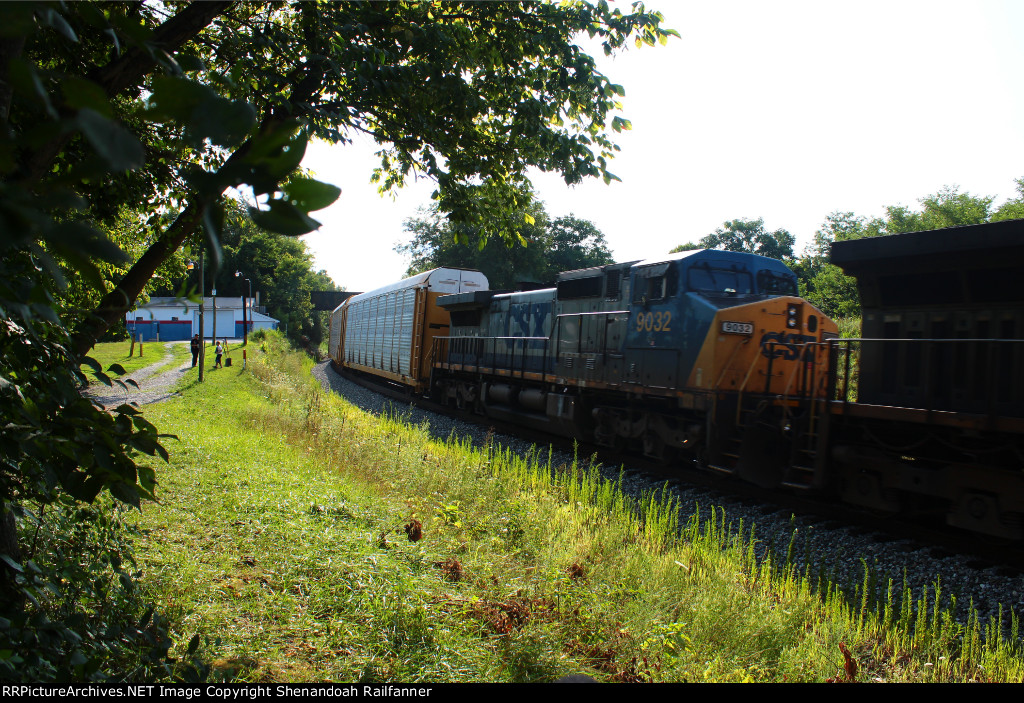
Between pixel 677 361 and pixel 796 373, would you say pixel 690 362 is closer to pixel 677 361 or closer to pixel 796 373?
pixel 677 361

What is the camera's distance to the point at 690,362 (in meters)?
9.61

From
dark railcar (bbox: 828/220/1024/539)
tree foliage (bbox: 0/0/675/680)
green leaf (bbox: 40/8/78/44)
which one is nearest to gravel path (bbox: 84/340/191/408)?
tree foliage (bbox: 0/0/675/680)

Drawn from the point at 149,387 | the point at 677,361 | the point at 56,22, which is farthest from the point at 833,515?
the point at 149,387

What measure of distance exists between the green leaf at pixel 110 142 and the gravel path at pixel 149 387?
13.4 m

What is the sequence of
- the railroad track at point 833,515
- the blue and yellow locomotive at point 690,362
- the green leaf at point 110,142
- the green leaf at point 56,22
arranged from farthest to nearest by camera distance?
the blue and yellow locomotive at point 690,362 → the railroad track at point 833,515 → the green leaf at point 56,22 → the green leaf at point 110,142

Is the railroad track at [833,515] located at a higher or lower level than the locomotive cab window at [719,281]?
lower

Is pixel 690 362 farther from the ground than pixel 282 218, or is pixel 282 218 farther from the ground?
pixel 282 218

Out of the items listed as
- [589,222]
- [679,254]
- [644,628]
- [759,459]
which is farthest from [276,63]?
[589,222]

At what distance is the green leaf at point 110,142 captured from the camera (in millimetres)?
728

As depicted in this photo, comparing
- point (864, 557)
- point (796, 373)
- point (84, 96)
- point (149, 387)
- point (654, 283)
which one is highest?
point (654, 283)

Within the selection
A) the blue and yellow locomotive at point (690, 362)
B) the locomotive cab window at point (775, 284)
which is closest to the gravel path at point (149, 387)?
the blue and yellow locomotive at point (690, 362)

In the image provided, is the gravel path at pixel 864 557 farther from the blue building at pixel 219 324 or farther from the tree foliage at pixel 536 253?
the blue building at pixel 219 324

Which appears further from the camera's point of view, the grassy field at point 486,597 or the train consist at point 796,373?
the train consist at point 796,373

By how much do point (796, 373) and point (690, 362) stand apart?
1.54 metres
